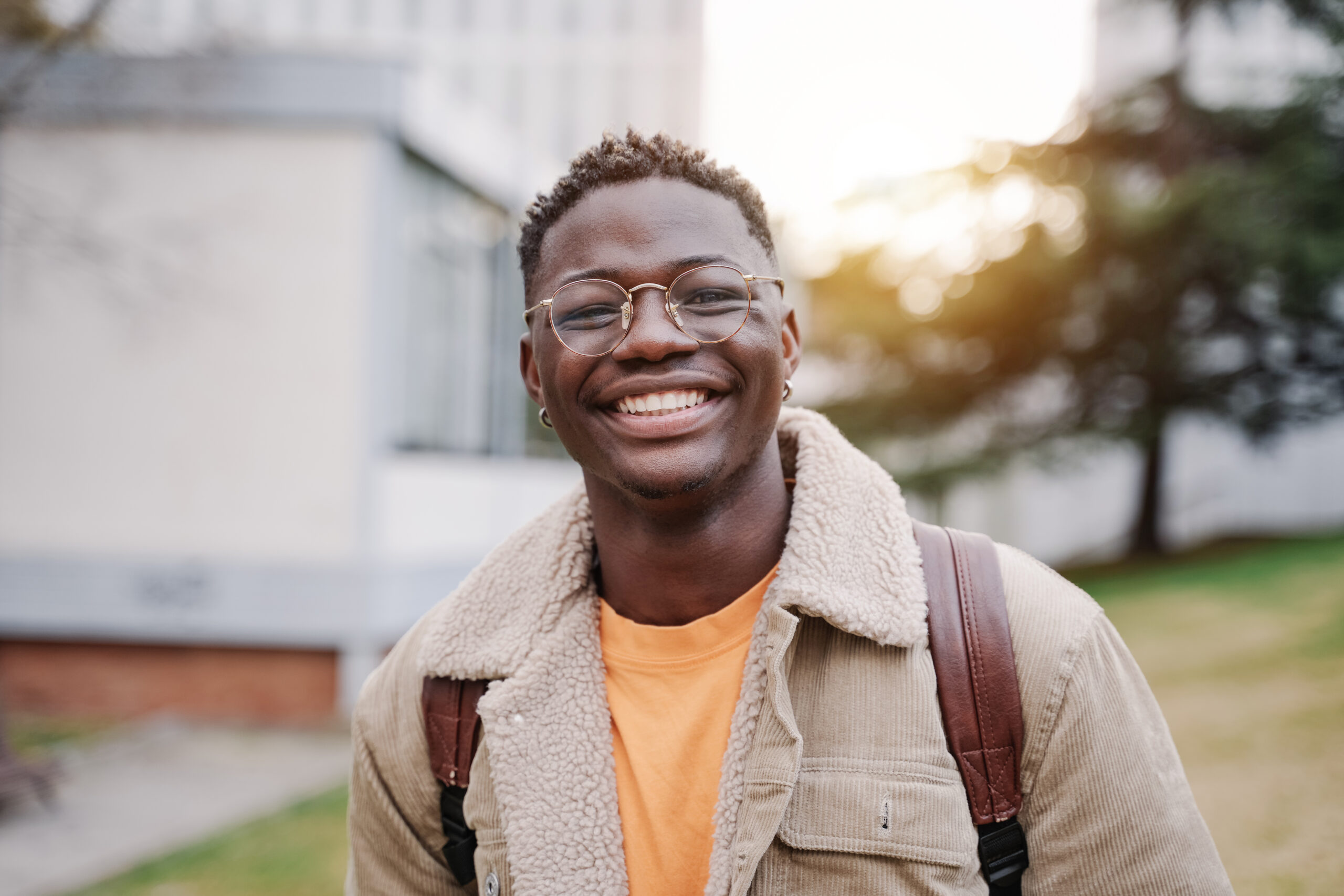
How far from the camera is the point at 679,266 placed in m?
1.76

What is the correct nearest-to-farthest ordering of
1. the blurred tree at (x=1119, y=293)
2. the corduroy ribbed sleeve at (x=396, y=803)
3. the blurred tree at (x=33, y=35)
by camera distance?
the corduroy ribbed sleeve at (x=396, y=803), the blurred tree at (x=33, y=35), the blurred tree at (x=1119, y=293)

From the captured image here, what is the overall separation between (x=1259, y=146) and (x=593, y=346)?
49.1 ft

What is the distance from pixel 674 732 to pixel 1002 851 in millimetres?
571

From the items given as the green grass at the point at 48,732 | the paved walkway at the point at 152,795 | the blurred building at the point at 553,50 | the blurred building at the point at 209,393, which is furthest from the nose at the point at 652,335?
the blurred building at the point at 553,50

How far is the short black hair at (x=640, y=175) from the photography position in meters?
1.84

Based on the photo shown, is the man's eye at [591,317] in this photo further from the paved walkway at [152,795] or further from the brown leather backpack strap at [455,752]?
the paved walkway at [152,795]

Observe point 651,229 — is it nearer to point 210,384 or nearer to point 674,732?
point 674,732

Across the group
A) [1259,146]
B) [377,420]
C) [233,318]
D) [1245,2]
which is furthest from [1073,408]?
[233,318]

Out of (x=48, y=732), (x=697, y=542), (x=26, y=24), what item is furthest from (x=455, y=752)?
(x=26, y=24)

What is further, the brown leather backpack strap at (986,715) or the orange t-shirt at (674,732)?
the orange t-shirt at (674,732)

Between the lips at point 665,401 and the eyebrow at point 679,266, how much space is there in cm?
21

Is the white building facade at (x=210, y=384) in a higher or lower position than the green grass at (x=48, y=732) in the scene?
higher

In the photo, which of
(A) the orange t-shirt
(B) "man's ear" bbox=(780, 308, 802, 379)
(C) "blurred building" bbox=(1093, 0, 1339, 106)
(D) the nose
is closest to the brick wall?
(A) the orange t-shirt

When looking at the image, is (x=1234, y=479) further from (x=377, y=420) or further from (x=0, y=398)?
(x=0, y=398)
